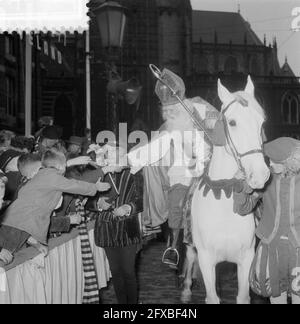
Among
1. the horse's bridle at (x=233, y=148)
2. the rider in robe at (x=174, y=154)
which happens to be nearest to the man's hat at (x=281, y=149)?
the horse's bridle at (x=233, y=148)

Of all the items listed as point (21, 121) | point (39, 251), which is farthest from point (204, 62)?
point (39, 251)

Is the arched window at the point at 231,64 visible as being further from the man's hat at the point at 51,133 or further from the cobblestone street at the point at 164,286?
the man's hat at the point at 51,133

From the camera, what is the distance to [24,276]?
176 inches

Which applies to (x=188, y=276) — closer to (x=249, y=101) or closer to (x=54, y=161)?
(x=54, y=161)

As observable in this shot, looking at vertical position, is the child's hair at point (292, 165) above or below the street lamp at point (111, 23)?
below

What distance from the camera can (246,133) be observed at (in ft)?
14.4

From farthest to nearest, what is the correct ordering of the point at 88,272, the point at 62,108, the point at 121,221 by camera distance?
the point at 62,108 → the point at 88,272 → the point at 121,221

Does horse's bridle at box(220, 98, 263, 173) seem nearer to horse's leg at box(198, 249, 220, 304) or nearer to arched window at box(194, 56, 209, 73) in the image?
horse's leg at box(198, 249, 220, 304)

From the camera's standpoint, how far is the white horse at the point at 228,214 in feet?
14.7

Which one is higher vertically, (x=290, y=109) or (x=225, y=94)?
(x=290, y=109)

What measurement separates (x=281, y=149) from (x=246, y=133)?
61 cm

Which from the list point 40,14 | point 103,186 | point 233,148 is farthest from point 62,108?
point 233,148

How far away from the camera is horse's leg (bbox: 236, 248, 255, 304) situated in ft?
16.1

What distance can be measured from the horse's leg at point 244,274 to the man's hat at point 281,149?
2.73 ft
